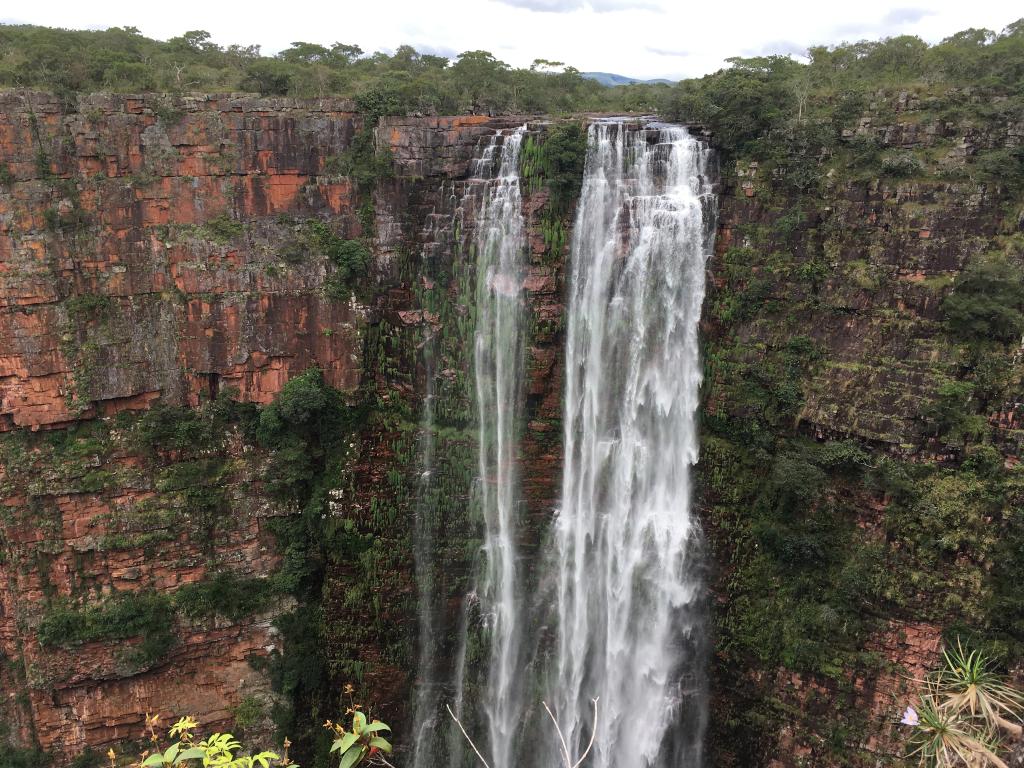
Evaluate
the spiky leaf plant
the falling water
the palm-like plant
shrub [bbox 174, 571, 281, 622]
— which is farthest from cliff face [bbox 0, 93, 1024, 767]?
the spiky leaf plant

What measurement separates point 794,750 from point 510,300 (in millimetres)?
12480

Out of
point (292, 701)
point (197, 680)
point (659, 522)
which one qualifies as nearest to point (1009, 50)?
point (659, 522)

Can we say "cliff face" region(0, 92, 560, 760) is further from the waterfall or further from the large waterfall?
the large waterfall

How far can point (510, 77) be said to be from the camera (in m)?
23.6

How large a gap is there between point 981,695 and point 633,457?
904 cm

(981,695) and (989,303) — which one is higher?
(989,303)

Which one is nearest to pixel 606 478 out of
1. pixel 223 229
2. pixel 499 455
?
pixel 499 455

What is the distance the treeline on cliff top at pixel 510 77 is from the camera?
1684cm

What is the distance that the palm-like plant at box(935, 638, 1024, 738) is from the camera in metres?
10.1

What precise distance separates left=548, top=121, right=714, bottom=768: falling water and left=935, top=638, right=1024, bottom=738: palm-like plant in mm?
5998

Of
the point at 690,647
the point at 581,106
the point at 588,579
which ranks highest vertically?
the point at 581,106

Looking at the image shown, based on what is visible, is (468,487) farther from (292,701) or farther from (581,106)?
(581,106)

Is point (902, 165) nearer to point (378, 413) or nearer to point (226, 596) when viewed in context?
point (378, 413)

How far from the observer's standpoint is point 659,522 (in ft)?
59.2
